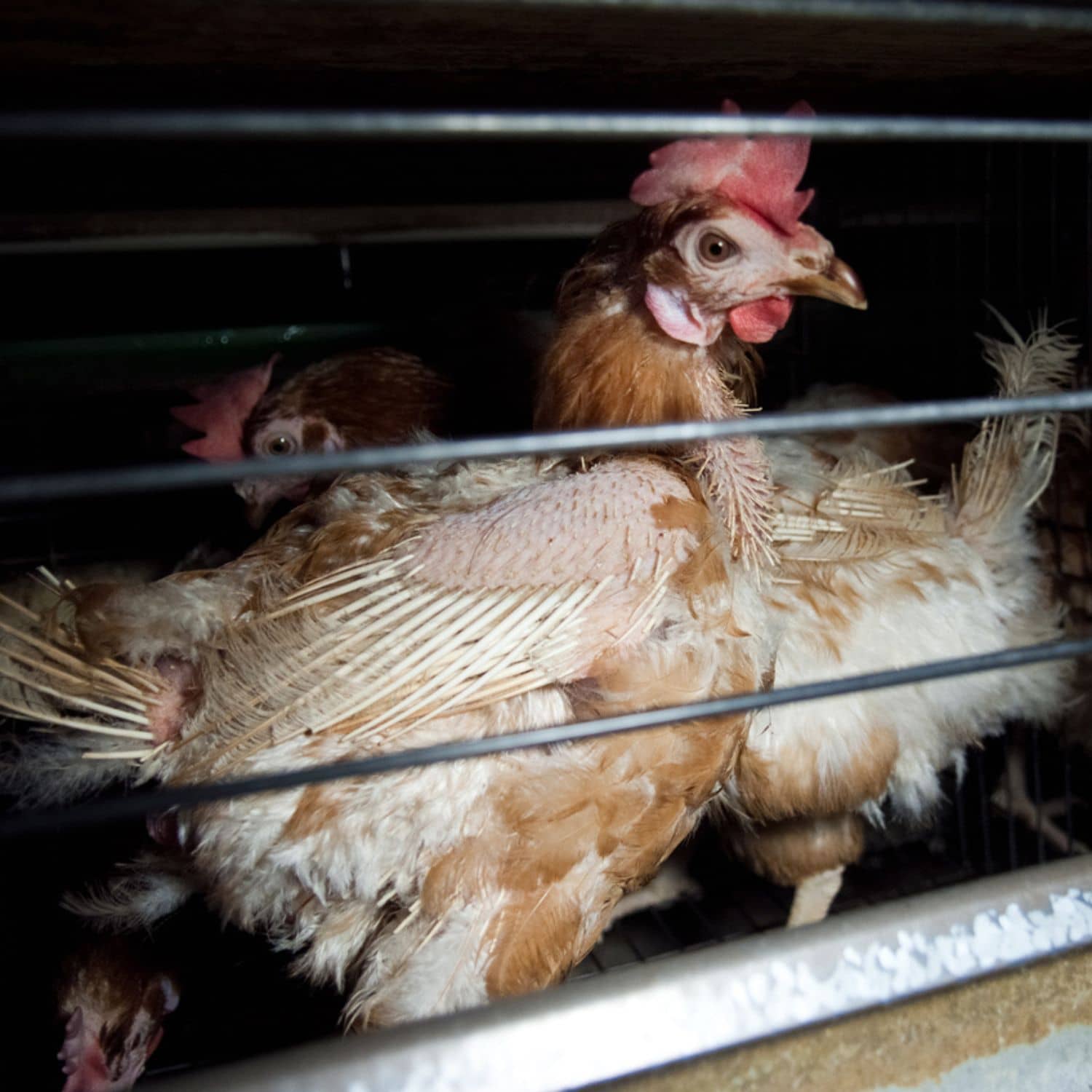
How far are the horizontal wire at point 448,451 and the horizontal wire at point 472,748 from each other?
0.62ft

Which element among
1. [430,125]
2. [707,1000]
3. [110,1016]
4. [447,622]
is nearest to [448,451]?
[430,125]

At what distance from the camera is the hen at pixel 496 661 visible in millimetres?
805

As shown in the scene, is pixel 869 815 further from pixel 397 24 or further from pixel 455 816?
pixel 397 24

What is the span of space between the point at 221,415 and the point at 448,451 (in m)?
1.13

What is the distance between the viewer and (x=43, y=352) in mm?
1623

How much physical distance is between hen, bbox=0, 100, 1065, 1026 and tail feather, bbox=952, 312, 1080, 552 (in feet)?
1.95

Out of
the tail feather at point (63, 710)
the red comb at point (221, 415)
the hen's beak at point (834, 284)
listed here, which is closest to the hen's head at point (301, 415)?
the red comb at point (221, 415)

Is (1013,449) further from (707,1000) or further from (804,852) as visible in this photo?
(707,1000)

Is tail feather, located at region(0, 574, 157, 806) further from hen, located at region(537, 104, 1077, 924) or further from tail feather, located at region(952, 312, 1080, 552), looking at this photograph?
tail feather, located at region(952, 312, 1080, 552)

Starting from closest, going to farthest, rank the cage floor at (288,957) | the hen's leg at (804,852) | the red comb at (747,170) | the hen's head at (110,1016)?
1. the red comb at (747,170)
2. the hen's head at (110,1016)
3. the cage floor at (288,957)
4. the hen's leg at (804,852)

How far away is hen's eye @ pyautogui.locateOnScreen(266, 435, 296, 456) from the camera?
149cm

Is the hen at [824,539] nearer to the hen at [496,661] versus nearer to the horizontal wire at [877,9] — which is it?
the hen at [496,661]

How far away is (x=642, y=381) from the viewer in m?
0.99

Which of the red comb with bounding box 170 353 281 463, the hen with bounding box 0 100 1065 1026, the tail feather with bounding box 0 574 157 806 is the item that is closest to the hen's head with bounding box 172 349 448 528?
the red comb with bounding box 170 353 281 463
